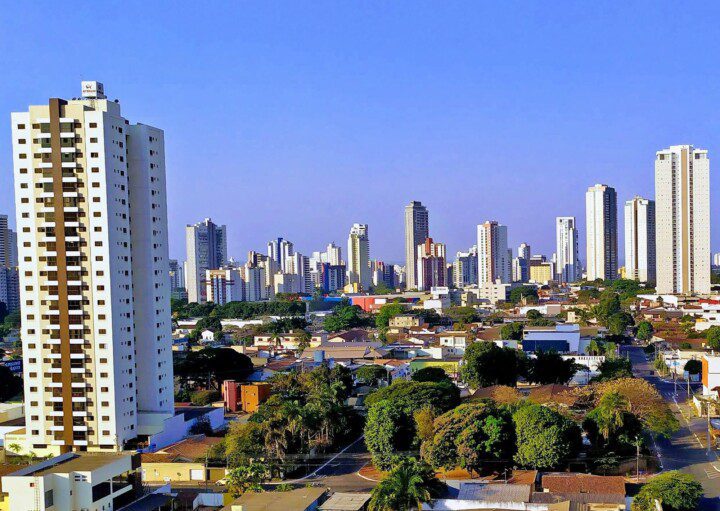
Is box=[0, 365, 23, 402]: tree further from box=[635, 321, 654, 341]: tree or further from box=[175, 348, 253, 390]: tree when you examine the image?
box=[635, 321, 654, 341]: tree

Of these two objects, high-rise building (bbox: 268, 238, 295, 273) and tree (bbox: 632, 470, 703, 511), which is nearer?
tree (bbox: 632, 470, 703, 511)

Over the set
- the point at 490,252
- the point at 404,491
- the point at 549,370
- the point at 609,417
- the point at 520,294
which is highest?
the point at 490,252

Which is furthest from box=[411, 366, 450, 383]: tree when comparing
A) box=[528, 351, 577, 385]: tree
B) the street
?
the street

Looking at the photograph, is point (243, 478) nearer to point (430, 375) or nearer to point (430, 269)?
point (430, 375)

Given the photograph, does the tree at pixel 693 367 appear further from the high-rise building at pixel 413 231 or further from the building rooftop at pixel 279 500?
the high-rise building at pixel 413 231

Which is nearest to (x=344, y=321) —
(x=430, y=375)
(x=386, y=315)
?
(x=386, y=315)

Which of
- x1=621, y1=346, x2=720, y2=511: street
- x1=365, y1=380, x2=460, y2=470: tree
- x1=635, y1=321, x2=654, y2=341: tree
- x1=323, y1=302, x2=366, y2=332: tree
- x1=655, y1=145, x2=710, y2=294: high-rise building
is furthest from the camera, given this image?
x1=655, y1=145, x2=710, y2=294: high-rise building

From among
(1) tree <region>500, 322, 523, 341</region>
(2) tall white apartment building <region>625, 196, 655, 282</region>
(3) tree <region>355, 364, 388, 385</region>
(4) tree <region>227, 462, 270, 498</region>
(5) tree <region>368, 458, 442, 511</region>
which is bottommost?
(1) tree <region>500, 322, 523, 341</region>
